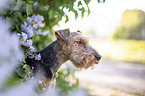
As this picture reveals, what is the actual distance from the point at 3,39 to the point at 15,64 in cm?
44

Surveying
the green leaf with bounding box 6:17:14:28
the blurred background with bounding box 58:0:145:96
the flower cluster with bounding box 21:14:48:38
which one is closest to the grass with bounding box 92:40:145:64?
the blurred background with bounding box 58:0:145:96

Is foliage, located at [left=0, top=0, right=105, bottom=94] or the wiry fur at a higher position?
foliage, located at [left=0, top=0, right=105, bottom=94]

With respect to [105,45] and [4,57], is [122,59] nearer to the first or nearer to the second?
[105,45]

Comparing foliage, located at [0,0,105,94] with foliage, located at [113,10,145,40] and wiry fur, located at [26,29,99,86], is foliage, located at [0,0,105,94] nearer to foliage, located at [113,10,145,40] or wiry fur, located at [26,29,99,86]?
wiry fur, located at [26,29,99,86]

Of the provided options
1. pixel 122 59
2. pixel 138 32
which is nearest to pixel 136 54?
pixel 122 59

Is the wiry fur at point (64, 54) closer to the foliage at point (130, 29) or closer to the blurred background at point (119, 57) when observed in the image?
the blurred background at point (119, 57)

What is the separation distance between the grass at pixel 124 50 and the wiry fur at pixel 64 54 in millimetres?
5219

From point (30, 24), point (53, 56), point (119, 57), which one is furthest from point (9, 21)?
point (119, 57)

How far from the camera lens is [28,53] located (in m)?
2.45

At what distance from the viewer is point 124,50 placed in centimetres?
1417

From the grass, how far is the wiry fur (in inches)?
205

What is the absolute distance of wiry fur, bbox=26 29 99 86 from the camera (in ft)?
8.51

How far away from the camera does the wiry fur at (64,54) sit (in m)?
2.59

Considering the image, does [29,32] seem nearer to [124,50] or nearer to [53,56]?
[53,56]
